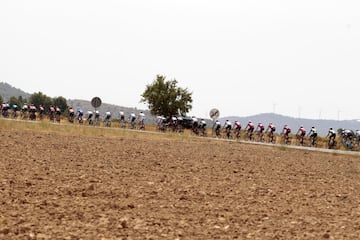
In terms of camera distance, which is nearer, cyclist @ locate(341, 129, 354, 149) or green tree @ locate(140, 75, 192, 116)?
cyclist @ locate(341, 129, 354, 149)

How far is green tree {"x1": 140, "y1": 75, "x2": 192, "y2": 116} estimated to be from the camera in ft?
224

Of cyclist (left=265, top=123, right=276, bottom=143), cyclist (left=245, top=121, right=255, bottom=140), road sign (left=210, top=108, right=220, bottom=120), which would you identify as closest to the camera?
cyclist (left=265, top=123, right=276, bottom=143)

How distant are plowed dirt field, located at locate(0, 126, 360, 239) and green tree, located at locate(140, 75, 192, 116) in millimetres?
55036

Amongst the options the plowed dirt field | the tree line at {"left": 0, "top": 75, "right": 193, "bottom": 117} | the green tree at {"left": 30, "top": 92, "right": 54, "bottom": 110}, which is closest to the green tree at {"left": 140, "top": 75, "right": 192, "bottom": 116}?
the tree line at {"left": 0, "top": 75, "right": 193, "bottom": 117}

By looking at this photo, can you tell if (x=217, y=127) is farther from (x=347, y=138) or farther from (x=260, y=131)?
(x=347, y=138)

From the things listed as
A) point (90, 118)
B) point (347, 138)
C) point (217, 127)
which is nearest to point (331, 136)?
point (347, 138)

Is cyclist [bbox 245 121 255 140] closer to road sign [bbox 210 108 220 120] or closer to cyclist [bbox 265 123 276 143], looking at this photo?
cyclist [bbox 265 123 276 143]

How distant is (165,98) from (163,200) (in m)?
60.2

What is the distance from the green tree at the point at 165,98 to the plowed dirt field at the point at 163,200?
181 ft

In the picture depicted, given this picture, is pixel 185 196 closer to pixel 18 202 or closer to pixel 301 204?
pixel 301 204

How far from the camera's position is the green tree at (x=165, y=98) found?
68.2 metres

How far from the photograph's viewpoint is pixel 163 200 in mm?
7730

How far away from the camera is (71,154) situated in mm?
13336

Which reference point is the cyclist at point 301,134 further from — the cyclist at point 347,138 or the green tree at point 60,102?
the green tree at point 60,102
